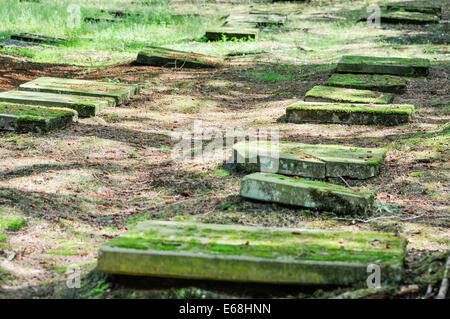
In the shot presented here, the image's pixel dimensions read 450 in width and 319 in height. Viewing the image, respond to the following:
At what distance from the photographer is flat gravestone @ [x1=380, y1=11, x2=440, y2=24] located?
10.6 metres

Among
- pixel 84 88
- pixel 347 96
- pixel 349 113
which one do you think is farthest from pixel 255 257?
pixel 84 88

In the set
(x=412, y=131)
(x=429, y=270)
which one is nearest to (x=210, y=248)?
(x=429, y=270)

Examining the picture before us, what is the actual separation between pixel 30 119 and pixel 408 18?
787cm

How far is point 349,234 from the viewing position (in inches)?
108

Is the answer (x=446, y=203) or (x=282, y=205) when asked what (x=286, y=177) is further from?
(x=446, y=203)

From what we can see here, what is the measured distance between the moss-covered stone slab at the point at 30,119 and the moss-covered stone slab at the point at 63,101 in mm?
344

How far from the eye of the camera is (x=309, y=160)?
394 cm

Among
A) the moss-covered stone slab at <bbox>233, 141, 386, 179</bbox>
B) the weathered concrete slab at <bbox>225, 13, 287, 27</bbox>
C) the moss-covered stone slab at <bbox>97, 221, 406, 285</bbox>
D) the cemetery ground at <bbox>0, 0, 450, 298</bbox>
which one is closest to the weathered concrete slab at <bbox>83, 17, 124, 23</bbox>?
the cemetery ground at <bbox>0, 0, 450, 298</bbox>

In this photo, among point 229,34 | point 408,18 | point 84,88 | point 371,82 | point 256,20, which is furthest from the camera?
point 256,20

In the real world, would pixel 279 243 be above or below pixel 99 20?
below

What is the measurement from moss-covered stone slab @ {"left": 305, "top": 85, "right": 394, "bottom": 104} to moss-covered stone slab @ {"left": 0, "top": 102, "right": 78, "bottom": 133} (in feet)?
7.98

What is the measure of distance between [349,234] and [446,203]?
1248 mm

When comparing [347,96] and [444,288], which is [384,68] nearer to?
[347,96]

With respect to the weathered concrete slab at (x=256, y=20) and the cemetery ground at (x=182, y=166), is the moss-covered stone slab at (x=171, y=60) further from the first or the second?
the weathered concrete slab at (x=256, y=20)
